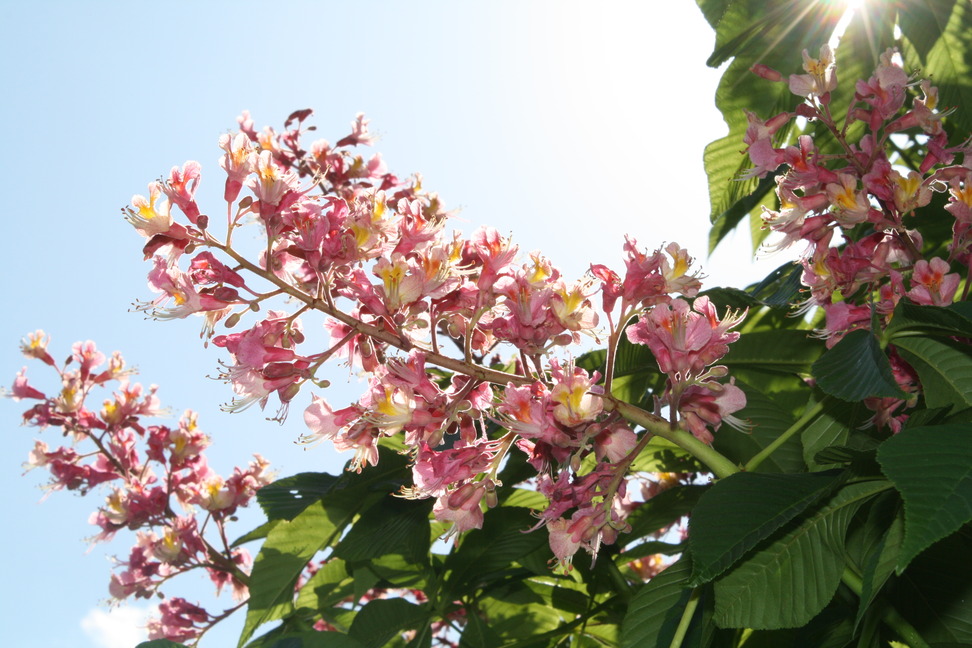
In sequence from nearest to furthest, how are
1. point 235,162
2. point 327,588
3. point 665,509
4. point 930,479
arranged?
point 930,479 → point 235,162 → point 665,509 → point 327,588

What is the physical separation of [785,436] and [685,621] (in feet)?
1.01

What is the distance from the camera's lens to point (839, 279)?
1.50m

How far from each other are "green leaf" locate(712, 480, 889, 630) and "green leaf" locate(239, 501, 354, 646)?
933 millimetres

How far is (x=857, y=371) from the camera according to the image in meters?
1.16

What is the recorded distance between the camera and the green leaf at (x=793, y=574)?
1.08 m

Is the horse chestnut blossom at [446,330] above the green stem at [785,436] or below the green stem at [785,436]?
above

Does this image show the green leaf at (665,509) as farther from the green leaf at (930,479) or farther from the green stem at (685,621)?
the green leaf at (930,479)

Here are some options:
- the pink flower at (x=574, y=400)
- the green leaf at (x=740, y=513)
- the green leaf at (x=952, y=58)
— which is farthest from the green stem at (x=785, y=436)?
the green leaf at (x=952, y=58)

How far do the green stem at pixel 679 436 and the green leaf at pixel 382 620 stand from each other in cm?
93

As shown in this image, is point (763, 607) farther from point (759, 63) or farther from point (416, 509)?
point (759, 63)

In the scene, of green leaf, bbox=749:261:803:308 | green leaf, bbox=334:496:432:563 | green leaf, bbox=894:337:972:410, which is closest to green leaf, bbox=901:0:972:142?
green leaf, bbox=749:261:803:308

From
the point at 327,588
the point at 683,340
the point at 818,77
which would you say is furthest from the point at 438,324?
the point at 327,588

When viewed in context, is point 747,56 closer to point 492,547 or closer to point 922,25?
point 922,25

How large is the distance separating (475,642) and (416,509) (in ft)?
1.36
